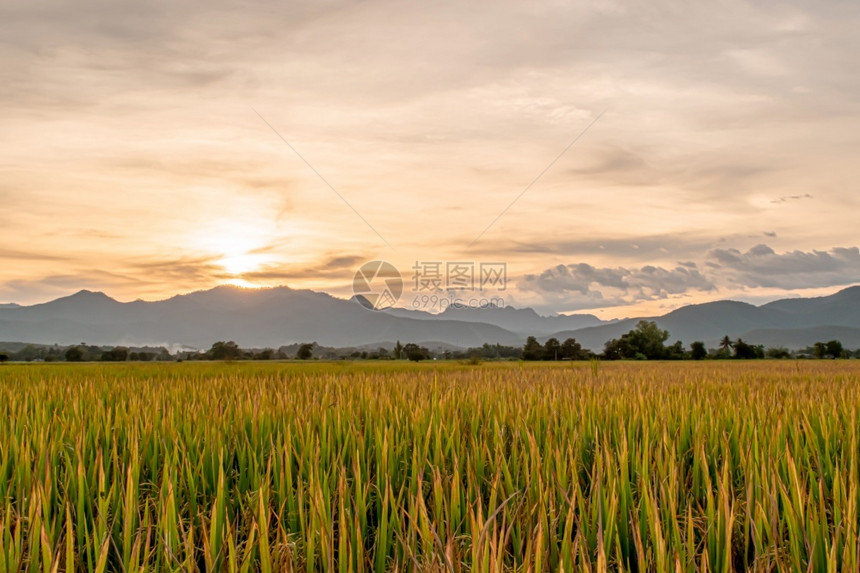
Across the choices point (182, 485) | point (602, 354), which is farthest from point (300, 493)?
point (602, 354)

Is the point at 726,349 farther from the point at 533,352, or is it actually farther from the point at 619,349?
the point at 533,352

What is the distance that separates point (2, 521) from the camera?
9.84ft

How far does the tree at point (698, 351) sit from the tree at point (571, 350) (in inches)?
686

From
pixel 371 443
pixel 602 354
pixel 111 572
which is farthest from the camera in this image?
pixel 602 354

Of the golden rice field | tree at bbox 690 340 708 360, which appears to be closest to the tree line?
tree at bbox 690 340 708 360

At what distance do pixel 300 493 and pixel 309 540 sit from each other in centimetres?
56

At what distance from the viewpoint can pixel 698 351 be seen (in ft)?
155

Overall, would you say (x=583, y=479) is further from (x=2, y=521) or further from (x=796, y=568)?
(x=2, y=521)

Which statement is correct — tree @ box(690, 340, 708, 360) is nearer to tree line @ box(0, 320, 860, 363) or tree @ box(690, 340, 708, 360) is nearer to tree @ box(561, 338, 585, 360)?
tree line @ box(0, 320, 860, 363)

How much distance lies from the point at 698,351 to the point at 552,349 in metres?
20.1

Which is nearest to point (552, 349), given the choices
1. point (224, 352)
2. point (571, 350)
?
A: point (571, 350)

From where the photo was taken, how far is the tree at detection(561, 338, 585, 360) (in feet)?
107

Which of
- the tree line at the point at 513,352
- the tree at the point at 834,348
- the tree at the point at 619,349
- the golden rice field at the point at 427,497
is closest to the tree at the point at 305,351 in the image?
the tree line at the point at 513,352

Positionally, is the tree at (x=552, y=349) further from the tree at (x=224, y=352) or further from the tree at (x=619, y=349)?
the tree at (x=224, y=352)
